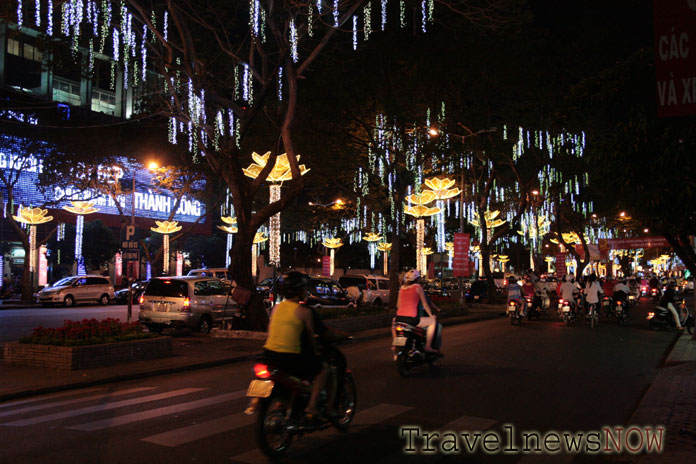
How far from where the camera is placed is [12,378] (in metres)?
11.2

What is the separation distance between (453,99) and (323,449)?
75.7ft

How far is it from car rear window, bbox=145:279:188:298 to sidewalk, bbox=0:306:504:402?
133cm

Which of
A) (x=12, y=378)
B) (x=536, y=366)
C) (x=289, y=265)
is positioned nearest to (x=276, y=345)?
(x=12, y=378)

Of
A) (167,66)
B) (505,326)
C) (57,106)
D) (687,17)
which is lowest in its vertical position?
(505,326)

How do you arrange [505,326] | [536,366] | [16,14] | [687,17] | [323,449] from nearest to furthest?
[687,17]
[323,449]
[536,366]
[16,14]
[505,326]

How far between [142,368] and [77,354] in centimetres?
125

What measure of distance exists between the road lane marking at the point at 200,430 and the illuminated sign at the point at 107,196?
29430 millimetres

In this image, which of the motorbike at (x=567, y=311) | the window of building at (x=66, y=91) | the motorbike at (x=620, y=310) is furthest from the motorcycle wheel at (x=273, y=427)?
the window of building at (x=66, y=91)

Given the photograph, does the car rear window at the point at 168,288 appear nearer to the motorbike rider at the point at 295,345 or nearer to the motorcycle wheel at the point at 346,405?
the motorcycle wheel at the point at 346,405

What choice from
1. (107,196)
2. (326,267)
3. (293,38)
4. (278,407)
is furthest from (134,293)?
(278,407)

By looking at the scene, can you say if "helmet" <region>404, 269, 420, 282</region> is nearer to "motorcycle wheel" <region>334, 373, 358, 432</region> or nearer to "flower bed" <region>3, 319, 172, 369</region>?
"motorcycle wheel" <region>334, 373, 358, 432</region>

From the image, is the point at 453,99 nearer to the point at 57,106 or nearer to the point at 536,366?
the point at 536,366

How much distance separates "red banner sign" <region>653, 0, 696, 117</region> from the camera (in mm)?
6113

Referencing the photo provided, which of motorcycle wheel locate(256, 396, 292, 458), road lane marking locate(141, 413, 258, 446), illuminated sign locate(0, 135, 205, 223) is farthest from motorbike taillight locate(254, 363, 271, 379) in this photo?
illuminated sign locate(0, 135, 205, 223)
